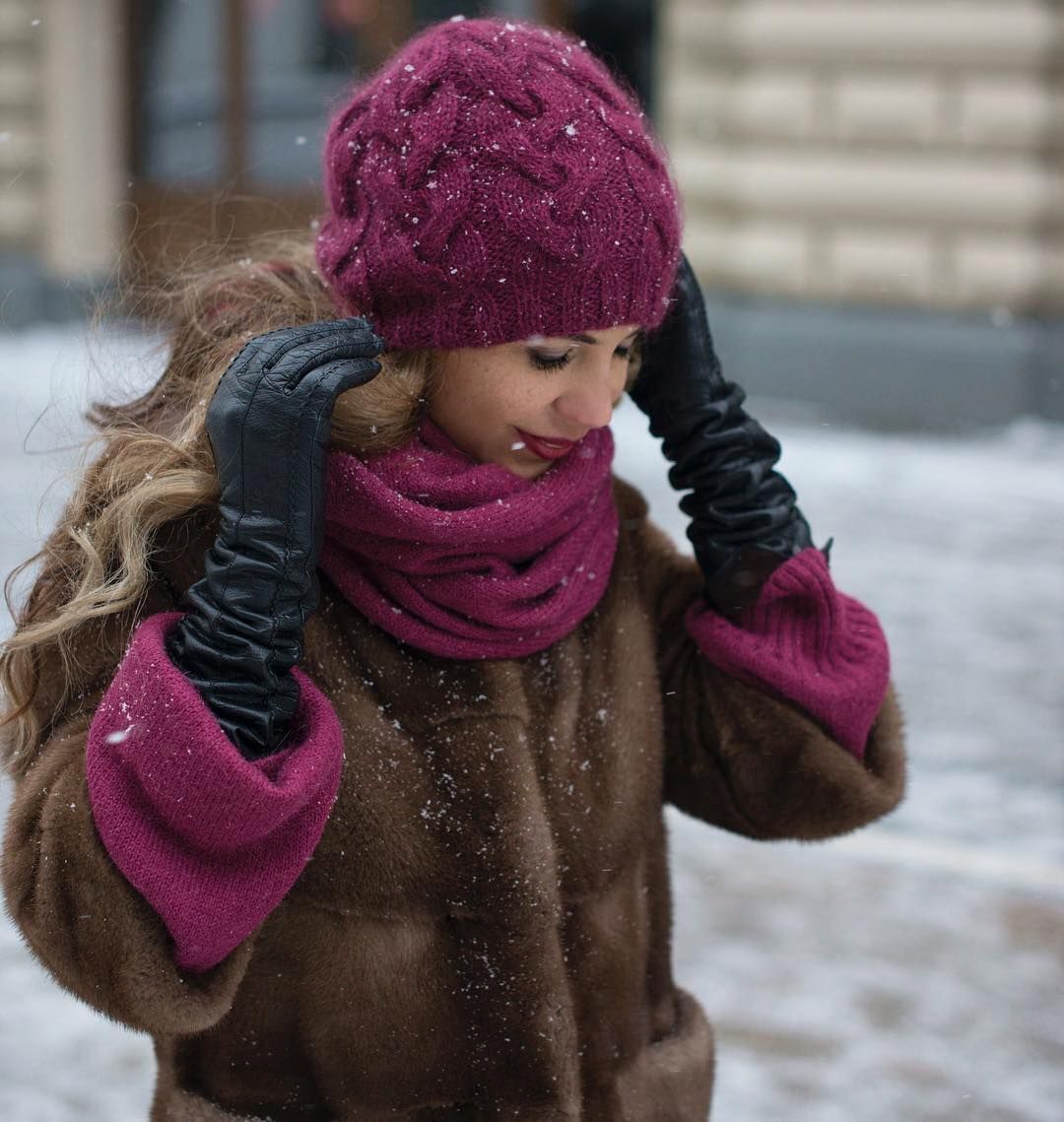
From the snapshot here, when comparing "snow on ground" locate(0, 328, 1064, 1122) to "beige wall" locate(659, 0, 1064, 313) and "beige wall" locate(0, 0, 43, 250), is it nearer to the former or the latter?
"beige wall" locate(659, 0, 1064, 313)

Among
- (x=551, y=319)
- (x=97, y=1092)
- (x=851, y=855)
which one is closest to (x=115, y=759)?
(x=551, y=319)

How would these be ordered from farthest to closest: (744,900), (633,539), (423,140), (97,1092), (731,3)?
(731,3), (744,900), (97,1092), (633,539), (423,140)

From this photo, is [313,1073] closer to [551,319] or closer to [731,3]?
[551,319]

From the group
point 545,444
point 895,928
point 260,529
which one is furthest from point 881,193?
point 260,529

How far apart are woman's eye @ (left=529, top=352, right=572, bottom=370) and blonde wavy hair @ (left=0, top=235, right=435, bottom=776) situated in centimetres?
11

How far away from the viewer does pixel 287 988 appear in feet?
5.09

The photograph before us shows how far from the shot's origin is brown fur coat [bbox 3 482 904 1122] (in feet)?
5.02

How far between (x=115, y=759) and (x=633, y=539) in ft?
2.32

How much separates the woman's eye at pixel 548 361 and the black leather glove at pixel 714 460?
209 millimetres

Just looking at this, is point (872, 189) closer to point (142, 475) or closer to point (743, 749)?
point (743, 749)

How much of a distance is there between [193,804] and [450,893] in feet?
1.14

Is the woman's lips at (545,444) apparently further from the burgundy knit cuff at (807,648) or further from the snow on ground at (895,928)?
the snow on ground at (895,928)

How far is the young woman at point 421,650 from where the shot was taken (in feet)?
4.44

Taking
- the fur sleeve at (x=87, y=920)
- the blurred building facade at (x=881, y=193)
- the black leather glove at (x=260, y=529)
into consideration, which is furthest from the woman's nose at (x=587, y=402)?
the blurred building facade at (x=881, y=193)
